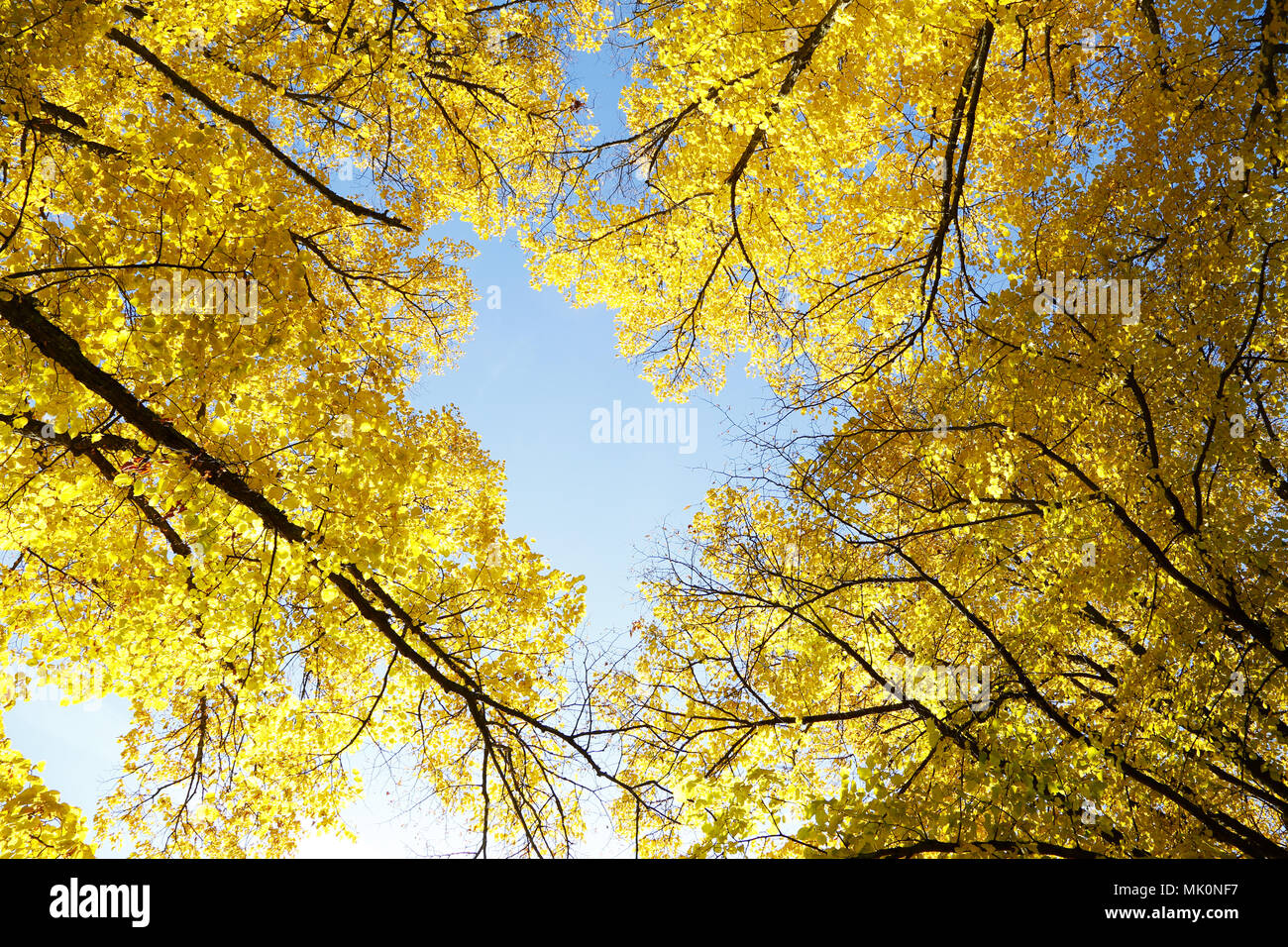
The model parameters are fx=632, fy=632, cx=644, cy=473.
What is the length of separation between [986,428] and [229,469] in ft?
22.0

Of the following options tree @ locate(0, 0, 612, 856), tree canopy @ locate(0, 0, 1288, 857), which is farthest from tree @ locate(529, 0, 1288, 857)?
tree @ locate(0, 0, 612, 856)

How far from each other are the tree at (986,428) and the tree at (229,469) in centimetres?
215

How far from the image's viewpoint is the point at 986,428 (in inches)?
256

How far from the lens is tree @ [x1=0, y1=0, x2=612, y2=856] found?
3885 mm

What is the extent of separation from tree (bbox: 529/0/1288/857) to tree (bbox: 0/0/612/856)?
2.15 metres

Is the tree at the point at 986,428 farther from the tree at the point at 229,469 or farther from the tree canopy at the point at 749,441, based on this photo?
the tree at the point at 229,469

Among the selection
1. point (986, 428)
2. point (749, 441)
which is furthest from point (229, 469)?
point (986, 428)

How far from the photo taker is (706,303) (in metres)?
9.78

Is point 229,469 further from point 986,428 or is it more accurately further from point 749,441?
point 986,428

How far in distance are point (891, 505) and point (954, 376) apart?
1.75 meters

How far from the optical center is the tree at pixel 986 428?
424 cm

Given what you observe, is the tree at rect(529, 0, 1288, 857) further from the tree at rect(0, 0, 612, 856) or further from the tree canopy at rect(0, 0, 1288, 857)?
the tree at rect(0, 0, 612, 856)

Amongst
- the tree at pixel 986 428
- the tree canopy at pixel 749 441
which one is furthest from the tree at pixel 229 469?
the tree at pixel 986 428
